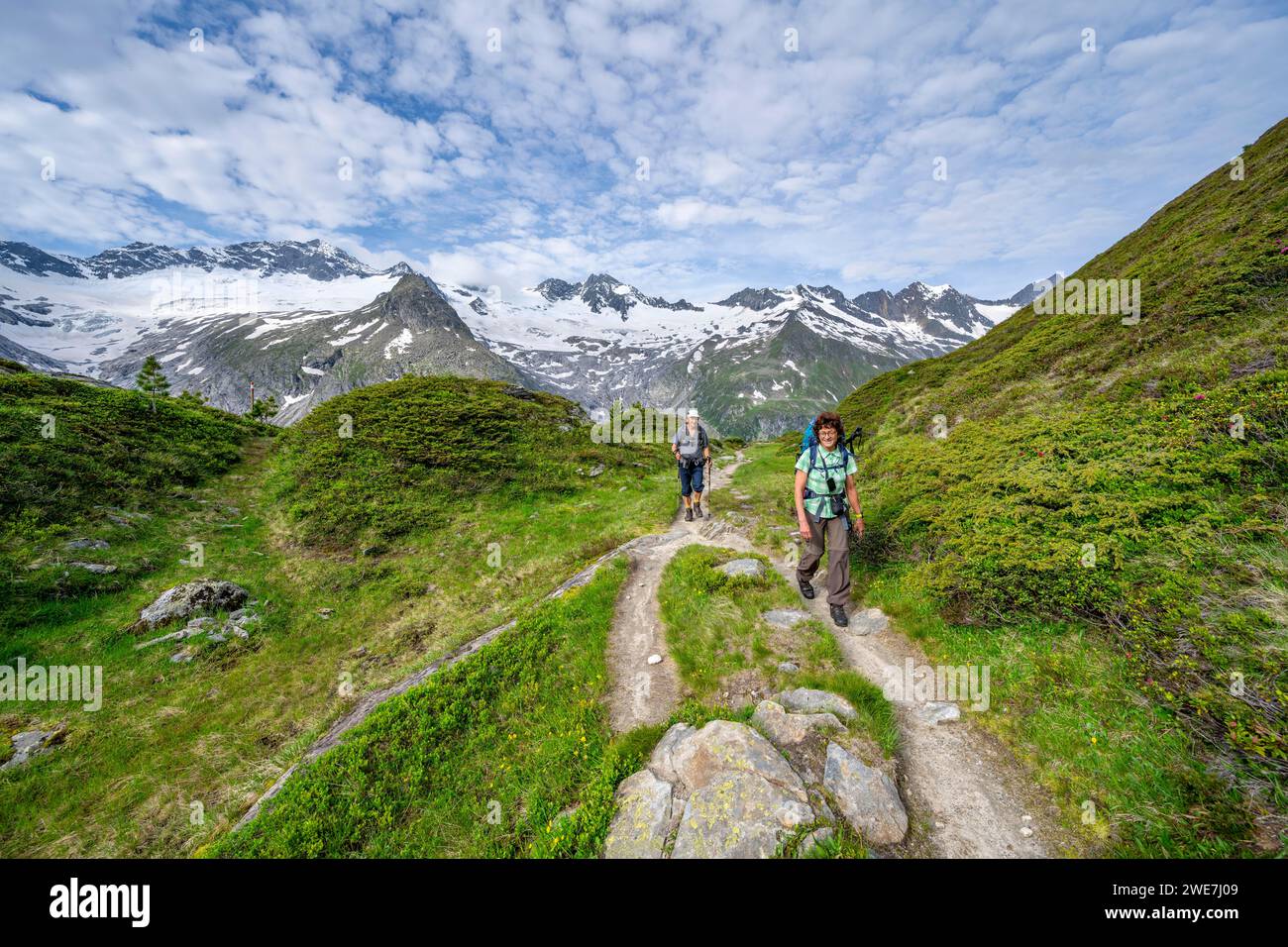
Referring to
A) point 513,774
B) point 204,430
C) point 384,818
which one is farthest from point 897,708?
point 204,430

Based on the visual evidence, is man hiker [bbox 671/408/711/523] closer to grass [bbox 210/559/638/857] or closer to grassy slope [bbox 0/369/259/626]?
grass [bbox 210/559/638/857]

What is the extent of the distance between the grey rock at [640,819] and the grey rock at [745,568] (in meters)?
5.79

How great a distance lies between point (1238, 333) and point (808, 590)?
12577 millimetres

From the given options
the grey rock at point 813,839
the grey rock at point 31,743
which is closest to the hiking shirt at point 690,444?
the grey rock at point 813,839

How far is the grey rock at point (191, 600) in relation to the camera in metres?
11.1

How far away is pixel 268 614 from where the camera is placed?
1231 centimetres

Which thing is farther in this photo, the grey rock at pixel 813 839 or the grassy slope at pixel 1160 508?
the grassy slope at pixel 1160 508

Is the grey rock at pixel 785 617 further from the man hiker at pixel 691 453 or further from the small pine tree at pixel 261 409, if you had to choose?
the small pine tree at pixel 261 409

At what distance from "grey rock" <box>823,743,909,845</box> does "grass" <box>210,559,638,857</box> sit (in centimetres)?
251

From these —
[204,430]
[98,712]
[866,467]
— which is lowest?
[98,712]

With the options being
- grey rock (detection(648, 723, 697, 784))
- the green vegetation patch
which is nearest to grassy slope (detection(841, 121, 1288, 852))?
grey rock (detection(648, 723, 697, 784))

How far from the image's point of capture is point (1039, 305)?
93.6 feet

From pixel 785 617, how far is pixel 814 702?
247 centimetres
